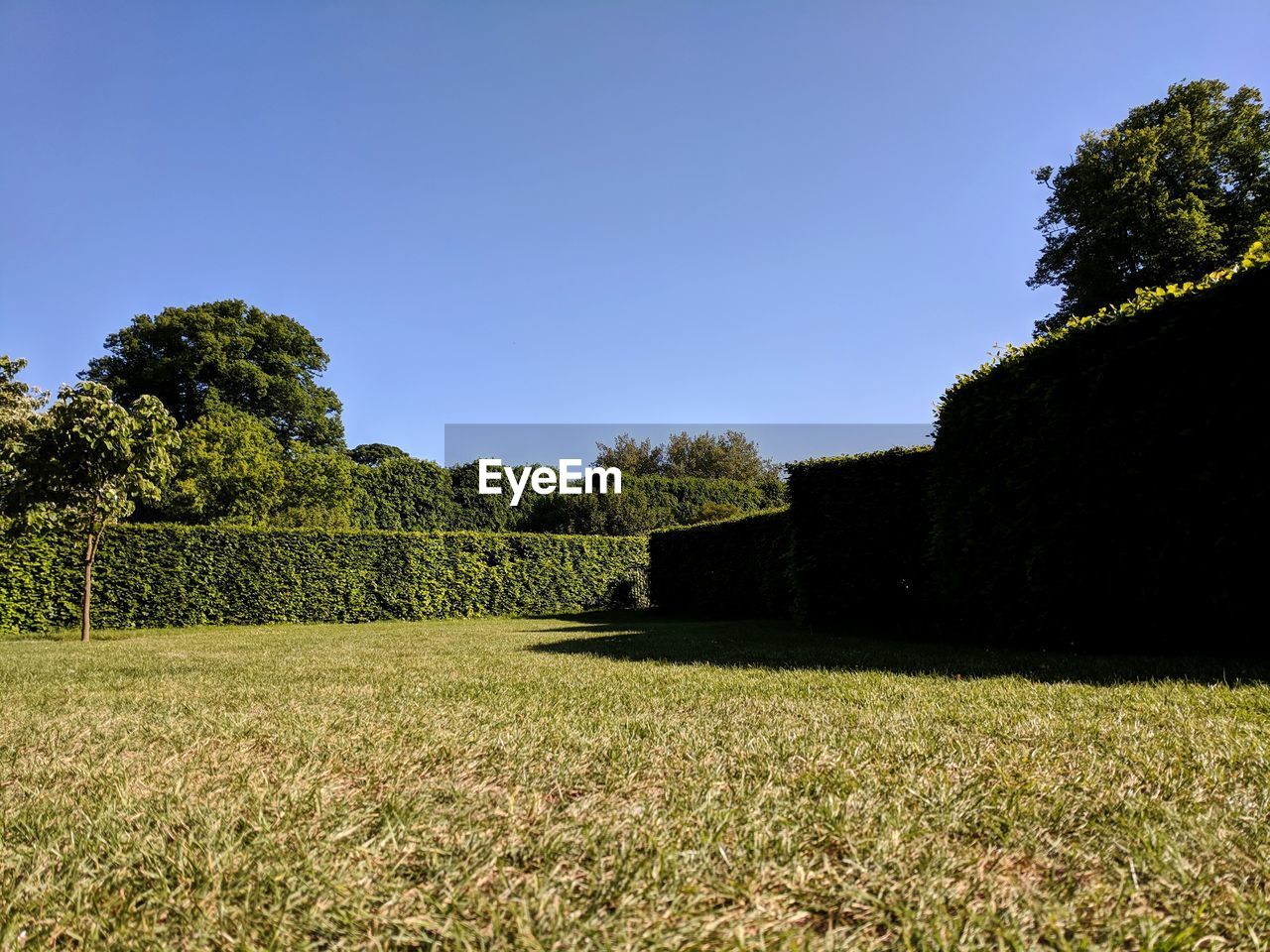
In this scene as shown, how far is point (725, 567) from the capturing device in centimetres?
1554

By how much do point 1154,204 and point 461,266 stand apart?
19.6 meters

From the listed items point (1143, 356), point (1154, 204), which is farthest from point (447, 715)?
point (1154, 204)

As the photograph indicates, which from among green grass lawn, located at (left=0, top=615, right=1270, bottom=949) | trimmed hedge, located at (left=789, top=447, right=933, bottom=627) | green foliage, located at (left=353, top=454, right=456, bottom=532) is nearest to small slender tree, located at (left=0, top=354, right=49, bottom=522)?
green foliage, located at (left=353, top=454, right=456, bottom=532)

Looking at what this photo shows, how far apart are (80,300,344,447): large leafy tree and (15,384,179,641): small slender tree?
55.9 ft

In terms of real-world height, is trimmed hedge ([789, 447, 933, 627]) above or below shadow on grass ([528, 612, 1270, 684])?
above

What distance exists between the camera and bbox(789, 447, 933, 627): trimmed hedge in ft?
31.0

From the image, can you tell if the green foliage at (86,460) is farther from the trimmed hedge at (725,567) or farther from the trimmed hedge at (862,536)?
the trimmed hedge at (725,567)

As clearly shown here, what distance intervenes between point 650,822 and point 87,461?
12.7 meters

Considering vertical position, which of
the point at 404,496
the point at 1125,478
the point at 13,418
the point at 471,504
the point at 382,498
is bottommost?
the point at 1125,478

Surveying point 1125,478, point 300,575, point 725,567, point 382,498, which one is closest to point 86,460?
point 300,575

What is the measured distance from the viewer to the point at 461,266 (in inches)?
531

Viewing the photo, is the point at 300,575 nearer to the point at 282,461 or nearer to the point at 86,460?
the point at 86,460

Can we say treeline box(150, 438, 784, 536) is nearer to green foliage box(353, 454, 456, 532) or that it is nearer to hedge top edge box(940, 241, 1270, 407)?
green foliage box(353, 454, 456, 532)

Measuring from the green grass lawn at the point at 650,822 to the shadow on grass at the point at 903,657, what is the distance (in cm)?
79
